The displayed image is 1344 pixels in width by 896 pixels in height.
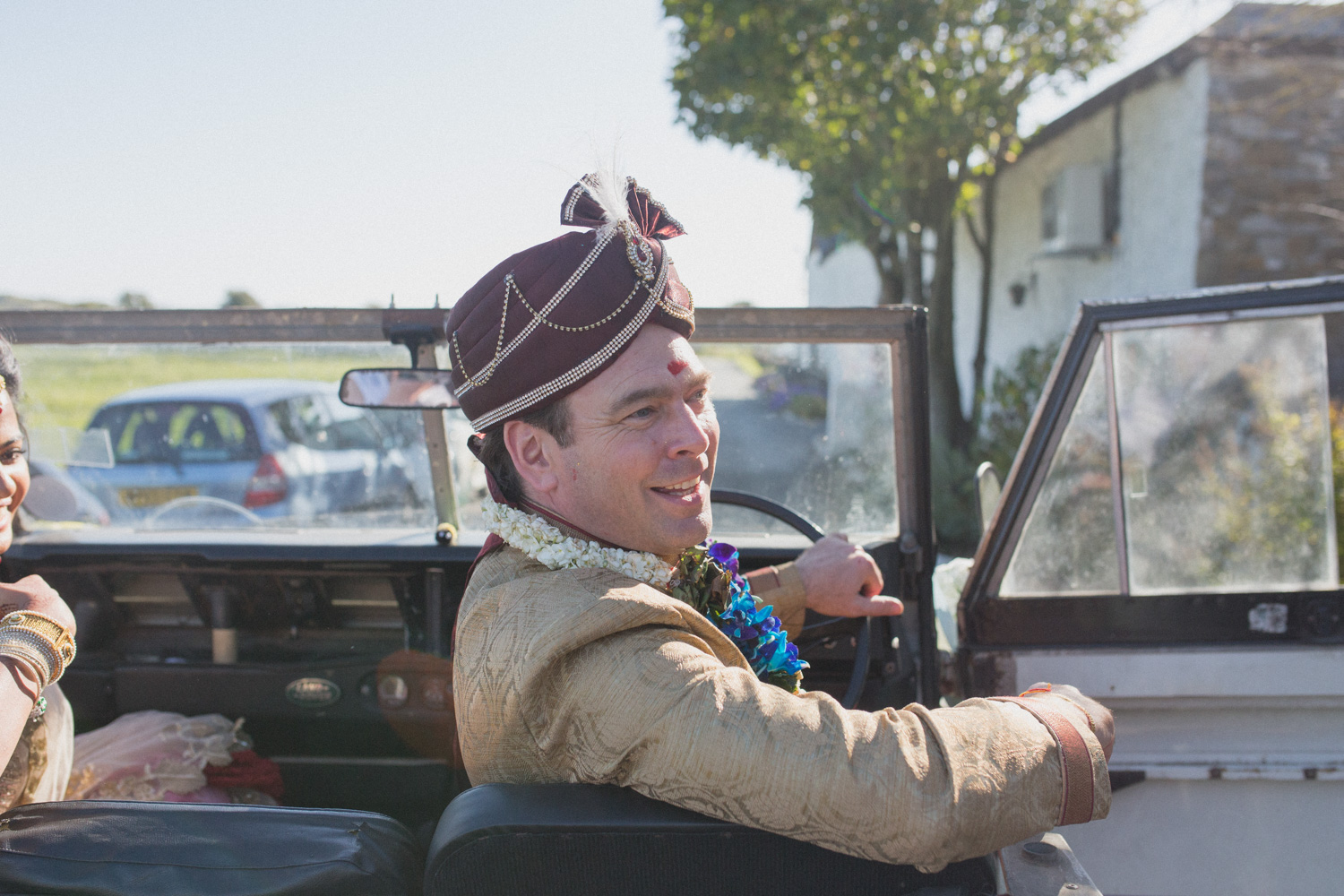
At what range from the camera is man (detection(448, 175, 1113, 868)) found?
3.89 ft

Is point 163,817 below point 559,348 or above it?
below

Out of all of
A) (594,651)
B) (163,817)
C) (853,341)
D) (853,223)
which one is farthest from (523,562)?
(853,223)

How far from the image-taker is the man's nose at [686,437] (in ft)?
5.05

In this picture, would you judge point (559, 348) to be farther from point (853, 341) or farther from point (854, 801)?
point (853, 341)

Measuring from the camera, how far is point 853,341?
2586mm

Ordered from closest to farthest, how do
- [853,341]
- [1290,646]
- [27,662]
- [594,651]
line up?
1. [594,651]
2. [27,662]
3. [1290,646]
4. [853,341]

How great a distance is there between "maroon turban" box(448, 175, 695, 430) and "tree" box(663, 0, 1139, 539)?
25.8ft

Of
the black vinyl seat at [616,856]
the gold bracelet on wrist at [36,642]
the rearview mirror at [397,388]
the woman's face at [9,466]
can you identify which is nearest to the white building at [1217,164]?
the rearview mirror at [397,388]

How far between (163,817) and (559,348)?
0.92 meters

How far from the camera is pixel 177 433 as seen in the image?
3.41 metres

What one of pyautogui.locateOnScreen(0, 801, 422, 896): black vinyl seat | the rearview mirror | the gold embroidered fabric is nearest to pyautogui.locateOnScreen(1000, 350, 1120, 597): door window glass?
the rearview mirror

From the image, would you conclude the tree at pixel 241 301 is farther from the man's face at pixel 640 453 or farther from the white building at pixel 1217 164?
the white building at pixel 1217 164

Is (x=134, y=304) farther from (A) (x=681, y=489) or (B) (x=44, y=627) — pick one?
(A) (x=681, y=489)

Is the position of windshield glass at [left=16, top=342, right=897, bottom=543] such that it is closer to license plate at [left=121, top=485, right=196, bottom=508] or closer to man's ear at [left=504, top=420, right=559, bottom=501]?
license plate at [left=121, top=485, right=196, bottom=508]
